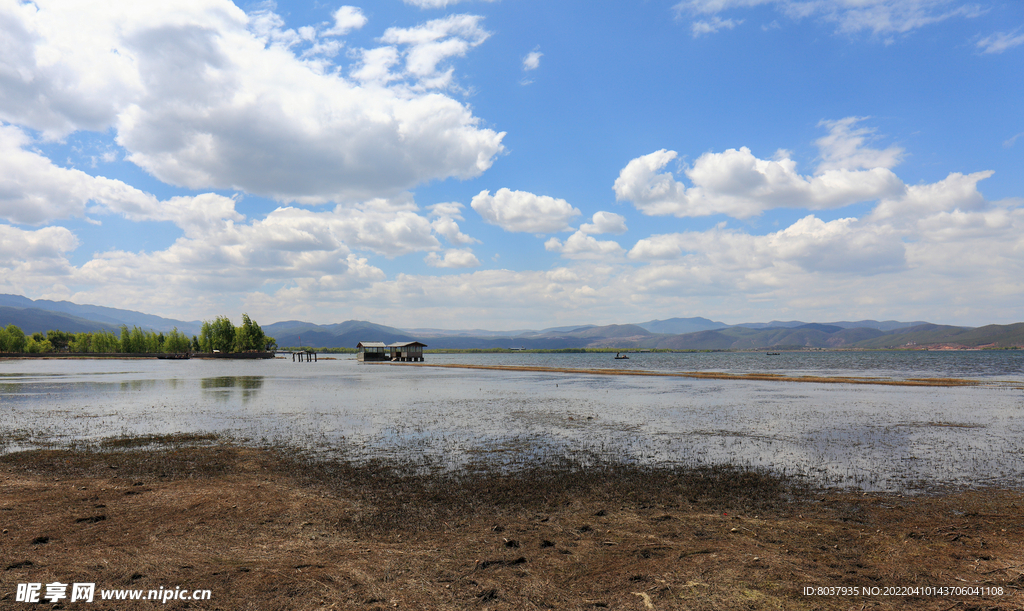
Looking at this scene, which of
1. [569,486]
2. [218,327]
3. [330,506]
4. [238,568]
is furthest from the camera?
A: [218,327]

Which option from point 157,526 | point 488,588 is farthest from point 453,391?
point 488,588

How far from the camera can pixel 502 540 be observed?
10.1 meters

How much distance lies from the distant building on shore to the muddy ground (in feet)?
401

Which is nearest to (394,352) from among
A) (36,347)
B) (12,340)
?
(36,347)

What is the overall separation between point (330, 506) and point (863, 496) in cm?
1482

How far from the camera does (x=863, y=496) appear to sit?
1367 centimetres

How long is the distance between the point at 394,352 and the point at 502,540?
439ft

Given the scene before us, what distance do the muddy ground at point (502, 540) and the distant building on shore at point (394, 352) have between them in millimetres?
122166

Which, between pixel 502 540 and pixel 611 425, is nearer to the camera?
pixel 502 540

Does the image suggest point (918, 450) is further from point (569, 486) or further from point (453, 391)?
point (453, 391)

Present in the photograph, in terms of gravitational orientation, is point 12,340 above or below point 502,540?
above

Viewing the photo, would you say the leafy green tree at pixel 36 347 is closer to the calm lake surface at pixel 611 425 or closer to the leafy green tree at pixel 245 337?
the leafy green tree at pixel 245 337

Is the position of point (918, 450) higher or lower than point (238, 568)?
lower

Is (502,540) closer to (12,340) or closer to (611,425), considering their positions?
(611,425)
